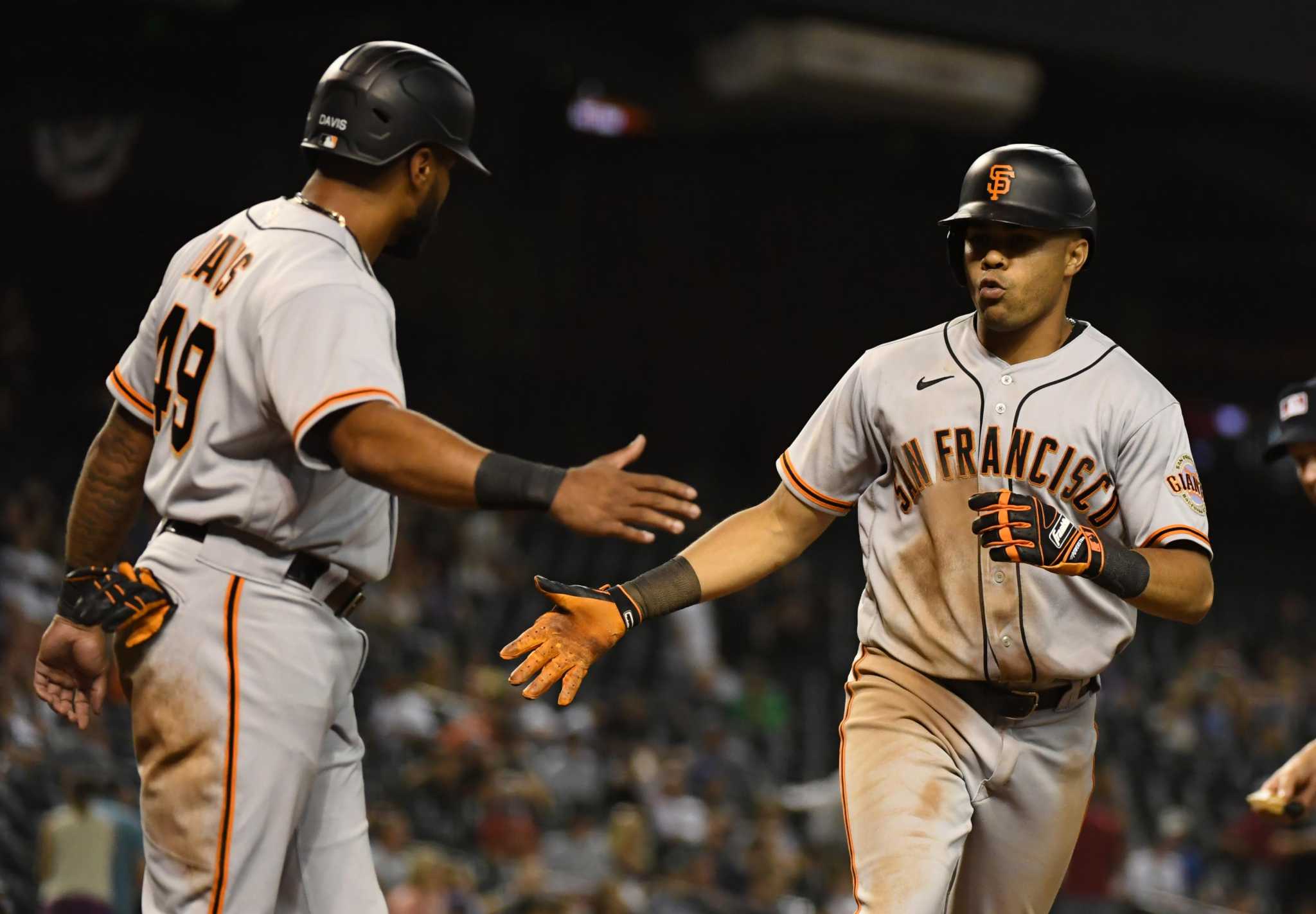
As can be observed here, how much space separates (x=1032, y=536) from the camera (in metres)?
3.26

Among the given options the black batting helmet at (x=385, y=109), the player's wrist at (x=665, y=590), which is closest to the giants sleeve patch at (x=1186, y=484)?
the player's wrist at (x=665, y=590)

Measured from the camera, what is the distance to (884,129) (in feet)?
62.7

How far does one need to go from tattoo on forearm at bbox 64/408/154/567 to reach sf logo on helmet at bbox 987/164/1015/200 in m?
1.91

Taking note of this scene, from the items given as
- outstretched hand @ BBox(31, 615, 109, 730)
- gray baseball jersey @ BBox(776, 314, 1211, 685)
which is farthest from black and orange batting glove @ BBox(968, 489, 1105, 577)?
outstretched hand @ BBox(31, 615, 109, 730)

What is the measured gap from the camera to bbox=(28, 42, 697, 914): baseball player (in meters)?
2.94

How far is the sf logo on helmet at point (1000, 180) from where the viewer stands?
3717 mm

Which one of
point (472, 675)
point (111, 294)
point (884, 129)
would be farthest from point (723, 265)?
point (472, 675)

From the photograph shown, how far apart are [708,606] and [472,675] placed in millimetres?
3820

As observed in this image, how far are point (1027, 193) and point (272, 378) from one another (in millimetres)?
1729

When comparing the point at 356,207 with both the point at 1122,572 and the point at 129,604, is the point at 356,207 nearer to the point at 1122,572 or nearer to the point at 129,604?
the point at 129,604

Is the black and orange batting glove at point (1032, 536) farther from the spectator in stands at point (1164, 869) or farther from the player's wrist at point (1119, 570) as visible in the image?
the spectator in stands at point (1164, 869)

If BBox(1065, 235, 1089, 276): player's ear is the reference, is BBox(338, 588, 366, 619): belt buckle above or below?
below

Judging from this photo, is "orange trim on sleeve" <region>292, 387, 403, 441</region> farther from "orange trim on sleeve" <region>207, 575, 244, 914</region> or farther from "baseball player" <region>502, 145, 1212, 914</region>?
"baseball player" <region>502, 145, 1212, 914</region>

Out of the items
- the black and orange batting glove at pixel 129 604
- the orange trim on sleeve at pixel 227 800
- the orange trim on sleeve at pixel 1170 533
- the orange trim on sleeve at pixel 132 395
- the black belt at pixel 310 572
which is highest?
the orange trim on sleeve at pixel 1170 533
